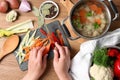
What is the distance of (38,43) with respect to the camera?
3.57 ft

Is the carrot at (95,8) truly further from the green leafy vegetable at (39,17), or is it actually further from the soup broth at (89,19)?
the green leafy vegetable at (39,17)

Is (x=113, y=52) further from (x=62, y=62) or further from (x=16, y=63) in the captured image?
(x=16, y=63)

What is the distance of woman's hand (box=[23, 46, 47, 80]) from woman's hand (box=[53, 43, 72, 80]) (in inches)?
2.0

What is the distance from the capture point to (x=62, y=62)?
1.04m

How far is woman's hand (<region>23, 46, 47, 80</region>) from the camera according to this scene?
1059 mm

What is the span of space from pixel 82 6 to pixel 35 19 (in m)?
0.20

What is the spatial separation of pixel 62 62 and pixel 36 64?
0.10 metres

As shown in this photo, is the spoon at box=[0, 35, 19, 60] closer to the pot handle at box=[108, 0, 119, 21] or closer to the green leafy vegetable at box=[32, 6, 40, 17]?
the green leafy vegetable at box=[32, 6, 40, 17]

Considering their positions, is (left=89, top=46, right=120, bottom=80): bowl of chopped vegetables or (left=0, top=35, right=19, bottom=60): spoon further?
(left=0, top=35, right=19, bottom=60): spoon

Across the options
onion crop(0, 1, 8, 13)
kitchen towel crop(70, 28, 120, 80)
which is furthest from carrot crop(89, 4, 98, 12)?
onion crop(0, 1, 8, 13)

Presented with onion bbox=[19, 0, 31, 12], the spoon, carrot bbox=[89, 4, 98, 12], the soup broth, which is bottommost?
the spoon

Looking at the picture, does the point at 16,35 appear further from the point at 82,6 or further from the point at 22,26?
the point at 82,6

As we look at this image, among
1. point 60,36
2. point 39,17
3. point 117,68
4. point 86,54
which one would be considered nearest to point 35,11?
point 39,17

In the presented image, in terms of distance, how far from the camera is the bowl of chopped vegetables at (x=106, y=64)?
0.98 meters
